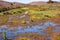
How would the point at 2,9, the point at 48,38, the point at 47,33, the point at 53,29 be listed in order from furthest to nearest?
the point at 2,9 < the point at 53,29 < the point at 47,33 < the point at 48,38

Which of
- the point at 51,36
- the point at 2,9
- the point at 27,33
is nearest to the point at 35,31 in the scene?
the point at 27,33

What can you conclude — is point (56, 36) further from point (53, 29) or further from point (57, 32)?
point (53, 29)

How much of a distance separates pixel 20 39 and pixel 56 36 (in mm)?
3805

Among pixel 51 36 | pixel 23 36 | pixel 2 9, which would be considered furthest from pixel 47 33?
pixel 2 9

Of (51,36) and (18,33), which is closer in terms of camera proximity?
(51,36)

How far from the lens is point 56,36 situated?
64.6 ft

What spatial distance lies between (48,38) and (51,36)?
85cm

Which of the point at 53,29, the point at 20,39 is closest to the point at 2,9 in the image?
the point at 53,29

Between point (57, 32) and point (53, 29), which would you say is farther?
point (53, 29)

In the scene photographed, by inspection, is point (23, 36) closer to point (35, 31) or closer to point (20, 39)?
point (20, 39)

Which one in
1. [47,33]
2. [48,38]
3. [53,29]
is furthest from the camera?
[53,29]

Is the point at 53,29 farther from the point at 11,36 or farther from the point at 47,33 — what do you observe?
the point at 11,36

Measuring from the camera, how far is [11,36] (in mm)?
19891

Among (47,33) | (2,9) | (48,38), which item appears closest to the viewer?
(48,38)
